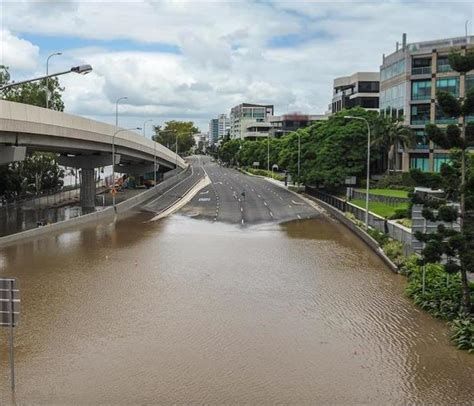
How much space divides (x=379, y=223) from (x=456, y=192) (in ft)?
61.7

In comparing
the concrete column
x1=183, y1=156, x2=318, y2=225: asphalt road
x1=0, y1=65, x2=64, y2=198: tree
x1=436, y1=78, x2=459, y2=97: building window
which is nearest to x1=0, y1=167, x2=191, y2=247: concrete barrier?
the concrete column

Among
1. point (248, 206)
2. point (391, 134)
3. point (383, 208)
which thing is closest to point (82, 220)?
point (248, 206)

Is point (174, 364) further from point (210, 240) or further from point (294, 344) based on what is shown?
point (210, 240)

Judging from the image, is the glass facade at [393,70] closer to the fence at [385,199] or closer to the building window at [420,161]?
the building window at [420,161]

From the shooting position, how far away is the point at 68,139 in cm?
4569

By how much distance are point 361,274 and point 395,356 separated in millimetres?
11681

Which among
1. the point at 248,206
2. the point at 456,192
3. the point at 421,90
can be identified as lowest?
the point at 248,206

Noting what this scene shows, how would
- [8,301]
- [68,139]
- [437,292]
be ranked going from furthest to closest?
[68,139]
[437,292]
[8,301]

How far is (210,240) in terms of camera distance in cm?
3816

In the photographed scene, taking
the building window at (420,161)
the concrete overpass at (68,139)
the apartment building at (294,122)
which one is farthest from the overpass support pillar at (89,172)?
the apartment building at (294,122)

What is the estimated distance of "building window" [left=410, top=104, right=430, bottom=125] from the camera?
70.0m

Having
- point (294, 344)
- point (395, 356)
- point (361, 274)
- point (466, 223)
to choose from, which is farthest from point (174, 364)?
point (361, 274)

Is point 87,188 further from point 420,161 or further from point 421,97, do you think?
point 421,97

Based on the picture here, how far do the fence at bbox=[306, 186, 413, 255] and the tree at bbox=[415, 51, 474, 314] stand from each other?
354 inches
